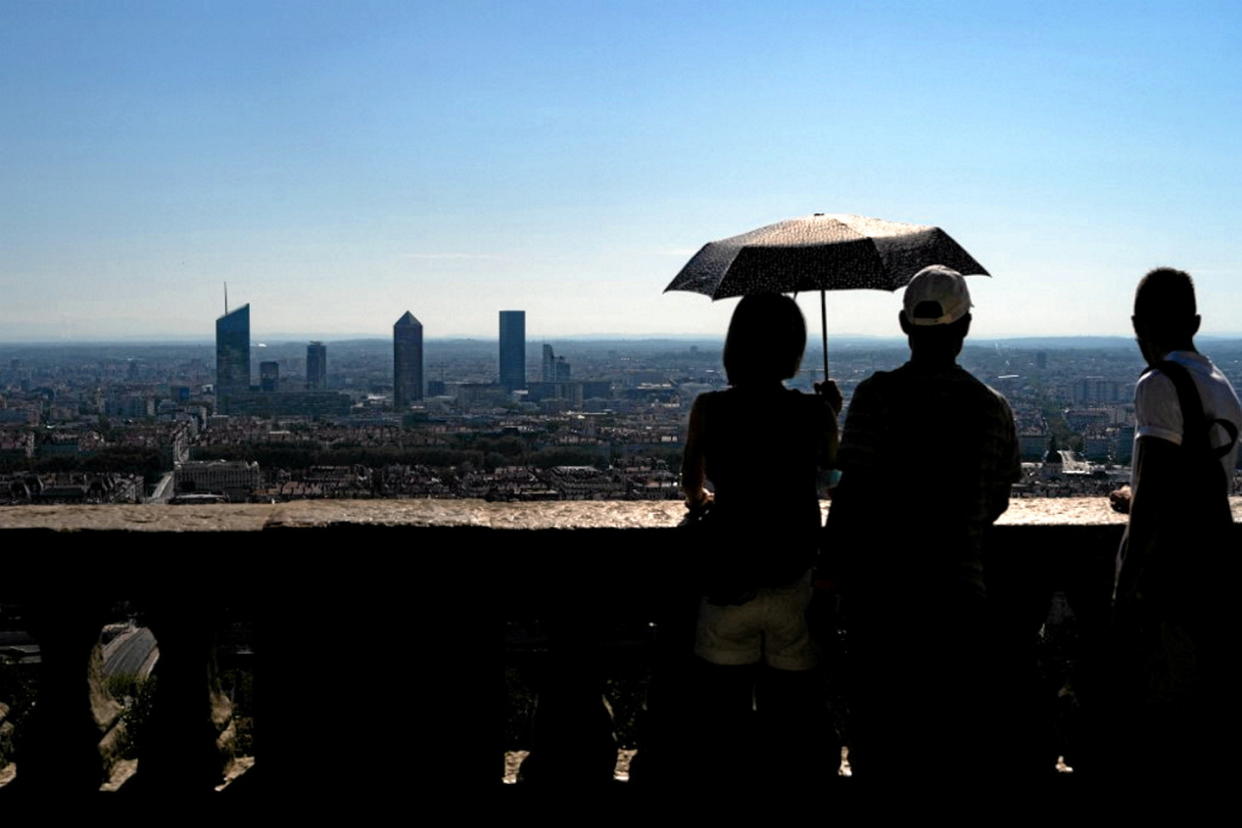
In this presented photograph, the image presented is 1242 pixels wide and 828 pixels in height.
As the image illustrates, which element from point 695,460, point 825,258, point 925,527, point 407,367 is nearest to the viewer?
point 925,527

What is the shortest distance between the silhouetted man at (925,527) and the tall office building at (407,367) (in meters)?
116

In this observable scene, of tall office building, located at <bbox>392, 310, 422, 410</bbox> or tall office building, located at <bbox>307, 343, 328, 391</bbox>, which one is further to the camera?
tall office building, located at <bbox>307, 343, 328, 391</bbox>

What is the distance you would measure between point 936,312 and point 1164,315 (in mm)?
555

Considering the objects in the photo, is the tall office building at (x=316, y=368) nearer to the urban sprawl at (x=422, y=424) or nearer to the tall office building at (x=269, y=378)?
the urban sprawl at (x=422, y=424)

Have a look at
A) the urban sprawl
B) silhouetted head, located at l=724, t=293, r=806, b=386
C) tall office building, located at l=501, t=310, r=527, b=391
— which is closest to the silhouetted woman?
silhouetted head, located at l=724, t=293, r=806, b=386

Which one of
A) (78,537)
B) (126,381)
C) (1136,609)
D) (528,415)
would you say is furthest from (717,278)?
(126,381)

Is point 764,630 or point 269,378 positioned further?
point 269,378

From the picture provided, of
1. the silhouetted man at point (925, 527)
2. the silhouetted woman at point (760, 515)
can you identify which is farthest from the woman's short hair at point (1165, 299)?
the silhouetted woman at point (760, 515)

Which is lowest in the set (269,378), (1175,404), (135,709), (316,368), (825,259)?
(135,709)

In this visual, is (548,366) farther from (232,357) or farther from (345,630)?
(345,630)

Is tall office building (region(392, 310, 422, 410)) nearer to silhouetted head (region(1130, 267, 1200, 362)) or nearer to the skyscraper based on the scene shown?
the skyscraper

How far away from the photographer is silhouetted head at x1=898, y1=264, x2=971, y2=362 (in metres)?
2.46

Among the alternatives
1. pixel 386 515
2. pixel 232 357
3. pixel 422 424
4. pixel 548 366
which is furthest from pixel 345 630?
pixel 232 357

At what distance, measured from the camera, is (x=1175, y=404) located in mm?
2479
